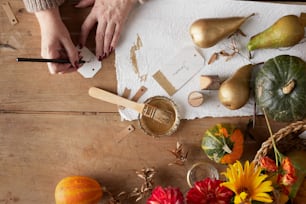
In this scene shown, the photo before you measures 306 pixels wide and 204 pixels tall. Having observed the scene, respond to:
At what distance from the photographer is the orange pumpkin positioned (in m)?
0.91

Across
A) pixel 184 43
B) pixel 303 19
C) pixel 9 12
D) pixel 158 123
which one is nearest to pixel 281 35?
pixel 303 19

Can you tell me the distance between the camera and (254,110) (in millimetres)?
961

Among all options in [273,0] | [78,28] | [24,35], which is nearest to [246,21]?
[273,0]

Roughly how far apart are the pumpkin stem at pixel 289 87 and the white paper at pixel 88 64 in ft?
1.18

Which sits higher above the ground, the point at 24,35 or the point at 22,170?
the point at 24,35

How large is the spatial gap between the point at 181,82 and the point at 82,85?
0.65 feet

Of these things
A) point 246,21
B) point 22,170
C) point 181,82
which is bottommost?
point 22,170

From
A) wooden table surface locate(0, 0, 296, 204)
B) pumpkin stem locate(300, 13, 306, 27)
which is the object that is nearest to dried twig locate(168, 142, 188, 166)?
wooden table surface locate(0, 0, 296, 204)

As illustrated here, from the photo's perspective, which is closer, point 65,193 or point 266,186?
point 266,186

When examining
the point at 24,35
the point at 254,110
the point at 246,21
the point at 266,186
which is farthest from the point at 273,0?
the point at 24,35

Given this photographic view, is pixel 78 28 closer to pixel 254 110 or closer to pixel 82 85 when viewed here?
pixel 82 85

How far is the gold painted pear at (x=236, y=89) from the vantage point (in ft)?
3.00

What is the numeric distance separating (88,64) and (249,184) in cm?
39

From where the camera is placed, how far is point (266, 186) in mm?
781
